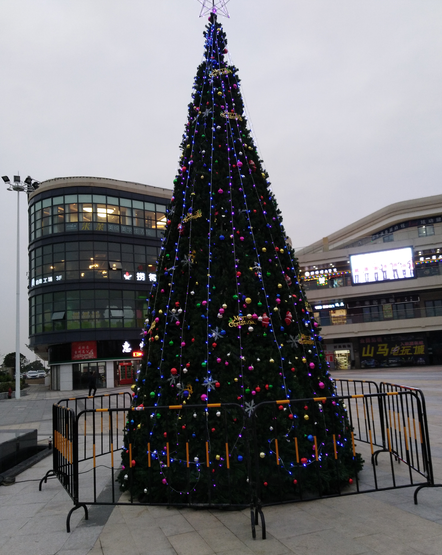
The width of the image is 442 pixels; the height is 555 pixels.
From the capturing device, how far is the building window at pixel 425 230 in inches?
1790

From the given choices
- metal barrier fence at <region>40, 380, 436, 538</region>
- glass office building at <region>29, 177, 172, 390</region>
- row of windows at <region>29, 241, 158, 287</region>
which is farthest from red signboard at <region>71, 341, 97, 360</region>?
metal barrier fence at <region>40, 380, 436, 538</region>

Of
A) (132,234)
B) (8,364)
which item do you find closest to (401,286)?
(132,234)

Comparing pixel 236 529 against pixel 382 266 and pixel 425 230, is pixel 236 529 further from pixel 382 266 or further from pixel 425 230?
pixel 425 230

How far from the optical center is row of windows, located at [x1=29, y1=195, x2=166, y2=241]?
37719 millimetres

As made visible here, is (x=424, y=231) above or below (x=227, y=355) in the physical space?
above

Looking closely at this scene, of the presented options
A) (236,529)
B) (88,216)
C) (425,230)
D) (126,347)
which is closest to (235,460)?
(236,529)

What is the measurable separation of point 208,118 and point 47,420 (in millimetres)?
12681

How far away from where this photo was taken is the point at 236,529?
4379 millimetres

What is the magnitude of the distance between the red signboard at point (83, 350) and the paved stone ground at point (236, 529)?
32097 millimetres

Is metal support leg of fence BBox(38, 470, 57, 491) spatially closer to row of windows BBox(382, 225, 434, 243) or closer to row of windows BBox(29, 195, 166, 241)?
row of windows BBox(29, 195, 166, 241)

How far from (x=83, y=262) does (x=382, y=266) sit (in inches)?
1145

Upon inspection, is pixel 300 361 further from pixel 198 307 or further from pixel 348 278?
pixel 348 278

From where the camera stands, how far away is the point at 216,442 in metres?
5.06

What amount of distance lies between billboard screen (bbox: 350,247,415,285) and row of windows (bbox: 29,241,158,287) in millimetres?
21196
